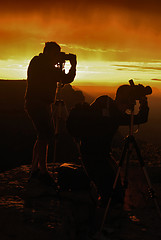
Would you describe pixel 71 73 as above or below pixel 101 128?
above

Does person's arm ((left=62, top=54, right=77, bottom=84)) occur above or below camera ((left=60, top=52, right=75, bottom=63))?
below

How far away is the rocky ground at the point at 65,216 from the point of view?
14.2 ft

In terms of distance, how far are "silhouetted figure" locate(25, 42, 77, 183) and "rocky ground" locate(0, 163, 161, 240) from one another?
648 millimetres

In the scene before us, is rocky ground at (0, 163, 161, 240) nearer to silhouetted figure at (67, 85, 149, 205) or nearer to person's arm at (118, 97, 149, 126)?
silhouetted figure at (67, 85, 149, 205)

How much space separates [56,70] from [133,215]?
257cm

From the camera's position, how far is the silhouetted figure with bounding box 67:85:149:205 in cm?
489

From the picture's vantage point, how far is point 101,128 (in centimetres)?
506

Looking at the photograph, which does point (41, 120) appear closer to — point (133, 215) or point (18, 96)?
point (133, 215)

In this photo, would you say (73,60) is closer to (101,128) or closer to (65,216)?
(101,128)

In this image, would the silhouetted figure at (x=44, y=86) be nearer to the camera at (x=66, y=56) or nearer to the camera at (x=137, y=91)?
the camera at (x=66, y=56)

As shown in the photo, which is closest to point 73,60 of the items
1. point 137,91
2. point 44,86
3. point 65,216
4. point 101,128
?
point 44,86

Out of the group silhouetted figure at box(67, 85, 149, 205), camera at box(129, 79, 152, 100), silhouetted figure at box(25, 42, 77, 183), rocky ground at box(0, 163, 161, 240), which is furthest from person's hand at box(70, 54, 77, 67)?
rocky ground at box(0, 163, 161, 240)

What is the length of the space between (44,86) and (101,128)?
1.28 m

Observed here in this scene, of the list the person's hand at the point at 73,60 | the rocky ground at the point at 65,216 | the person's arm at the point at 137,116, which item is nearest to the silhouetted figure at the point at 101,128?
the person's arm at the point at 137,116
